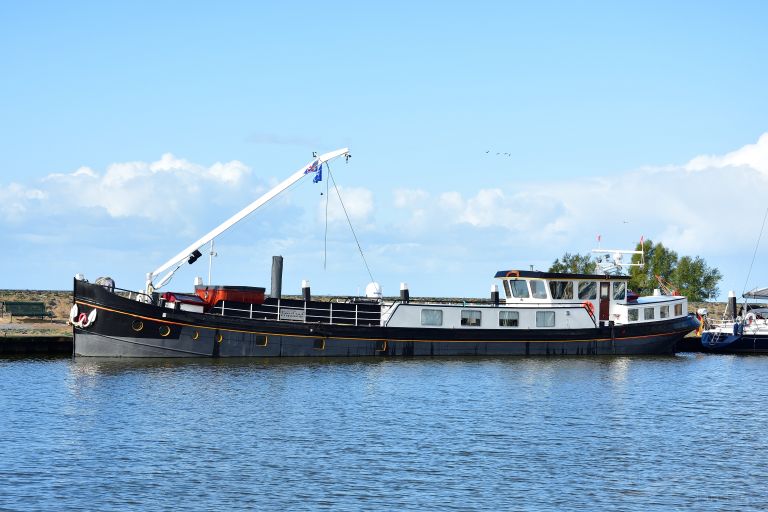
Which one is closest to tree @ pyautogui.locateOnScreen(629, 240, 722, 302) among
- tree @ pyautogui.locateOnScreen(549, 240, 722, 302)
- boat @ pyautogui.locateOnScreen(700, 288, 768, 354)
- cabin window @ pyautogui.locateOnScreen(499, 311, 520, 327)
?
tree @ pyautogui.locateOnScreen(549, 240, 722, 302)

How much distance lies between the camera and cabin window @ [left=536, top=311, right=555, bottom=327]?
191 ft

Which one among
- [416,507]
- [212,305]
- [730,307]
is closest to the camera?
[416,507]

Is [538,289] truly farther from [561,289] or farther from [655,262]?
[655,262]

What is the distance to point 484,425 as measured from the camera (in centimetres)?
3544

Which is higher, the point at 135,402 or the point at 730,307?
the point at 730,307

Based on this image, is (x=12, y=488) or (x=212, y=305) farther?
(x=212, y=305)

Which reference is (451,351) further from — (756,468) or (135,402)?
(756,468)

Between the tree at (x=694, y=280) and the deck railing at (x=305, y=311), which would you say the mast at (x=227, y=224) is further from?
the tree at (x=694, y=280)

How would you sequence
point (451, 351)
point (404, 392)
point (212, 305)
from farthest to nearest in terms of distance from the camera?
point (451, 351) < point (212, 305) < point (404, 392)

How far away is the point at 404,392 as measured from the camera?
4281 centimetres

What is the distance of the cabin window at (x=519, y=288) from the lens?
59625 mm

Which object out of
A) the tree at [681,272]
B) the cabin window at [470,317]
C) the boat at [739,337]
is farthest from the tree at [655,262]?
the cabin window at [470,317]

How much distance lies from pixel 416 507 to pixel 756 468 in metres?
11.1

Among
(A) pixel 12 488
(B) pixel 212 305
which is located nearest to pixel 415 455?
(A) pixel 12 488
